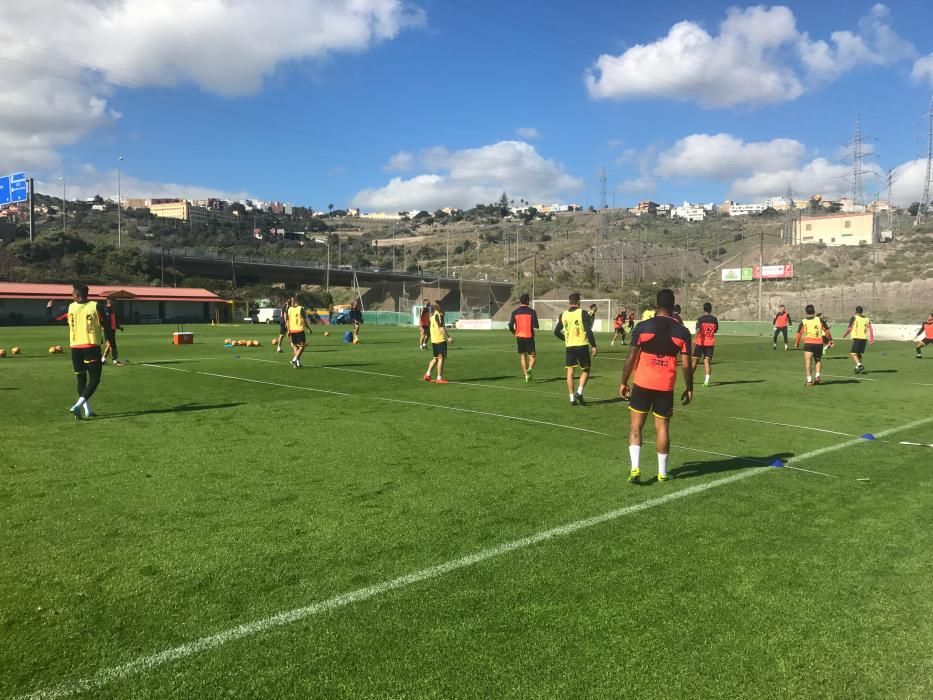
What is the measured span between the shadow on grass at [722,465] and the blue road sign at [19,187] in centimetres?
4124

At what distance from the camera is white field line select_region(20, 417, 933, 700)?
3.12 metres

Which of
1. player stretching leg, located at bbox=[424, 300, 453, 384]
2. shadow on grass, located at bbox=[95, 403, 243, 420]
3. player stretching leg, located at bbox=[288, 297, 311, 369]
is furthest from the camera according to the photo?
player stretching leg, located at bbox=[288, 297, 311, 369]

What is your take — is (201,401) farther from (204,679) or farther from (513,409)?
(204,679)

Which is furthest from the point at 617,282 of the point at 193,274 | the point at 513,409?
the point at 513,409

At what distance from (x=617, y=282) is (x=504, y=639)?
111264 mm

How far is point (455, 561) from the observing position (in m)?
4.62

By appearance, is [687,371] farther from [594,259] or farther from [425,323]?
[594,259]

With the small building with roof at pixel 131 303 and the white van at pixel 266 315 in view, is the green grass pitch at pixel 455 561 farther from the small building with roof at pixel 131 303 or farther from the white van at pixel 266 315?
the white van at pixel 266 315

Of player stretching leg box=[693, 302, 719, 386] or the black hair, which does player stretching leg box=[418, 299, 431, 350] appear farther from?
the black hair

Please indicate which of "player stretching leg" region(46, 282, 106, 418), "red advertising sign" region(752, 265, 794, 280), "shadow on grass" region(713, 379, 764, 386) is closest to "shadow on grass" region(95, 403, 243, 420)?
"player stretching leg" region(46, 282, 106, 418)

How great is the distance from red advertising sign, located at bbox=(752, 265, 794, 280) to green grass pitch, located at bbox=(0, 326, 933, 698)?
271 ft

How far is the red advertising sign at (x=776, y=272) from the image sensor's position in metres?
84.4

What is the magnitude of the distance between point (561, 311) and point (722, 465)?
60.0 m

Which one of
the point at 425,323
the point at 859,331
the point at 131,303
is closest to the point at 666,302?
the point at 859,331
